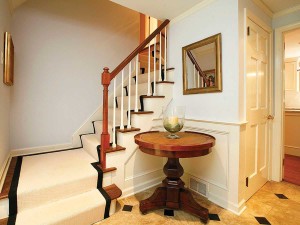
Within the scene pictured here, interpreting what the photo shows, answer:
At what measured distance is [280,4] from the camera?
2109 mm

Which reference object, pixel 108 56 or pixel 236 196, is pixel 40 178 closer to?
pixel 236 196

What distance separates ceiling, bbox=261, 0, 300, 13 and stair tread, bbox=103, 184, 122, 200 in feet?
8.99

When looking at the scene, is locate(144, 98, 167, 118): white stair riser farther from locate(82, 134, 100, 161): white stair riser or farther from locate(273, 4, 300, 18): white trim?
locate(273, 4, 300, 18): white trim

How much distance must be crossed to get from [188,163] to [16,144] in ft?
7.72

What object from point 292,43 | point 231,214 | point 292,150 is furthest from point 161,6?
point 292,150

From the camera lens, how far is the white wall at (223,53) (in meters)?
1.76

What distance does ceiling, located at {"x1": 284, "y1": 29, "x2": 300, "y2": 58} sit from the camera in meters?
2.94

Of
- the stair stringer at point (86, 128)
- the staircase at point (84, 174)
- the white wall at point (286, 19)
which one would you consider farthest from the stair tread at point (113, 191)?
the white wall at point (286, 19)

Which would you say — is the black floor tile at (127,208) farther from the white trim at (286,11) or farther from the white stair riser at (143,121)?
the white trim at (286,11)

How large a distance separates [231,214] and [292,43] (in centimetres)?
347

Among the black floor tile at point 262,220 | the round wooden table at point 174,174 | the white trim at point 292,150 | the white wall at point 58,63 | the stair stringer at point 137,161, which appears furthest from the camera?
the white trim at point 292,150

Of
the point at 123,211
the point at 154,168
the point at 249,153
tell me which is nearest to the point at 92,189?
the point at 123,211

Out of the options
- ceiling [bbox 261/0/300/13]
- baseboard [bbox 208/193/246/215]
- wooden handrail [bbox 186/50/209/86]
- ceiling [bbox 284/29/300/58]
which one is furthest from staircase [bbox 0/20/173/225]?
ceiling [bbox 284/29/300/58]

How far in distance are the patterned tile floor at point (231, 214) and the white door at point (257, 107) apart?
189mm
